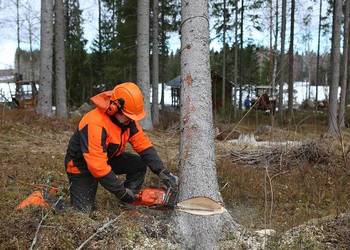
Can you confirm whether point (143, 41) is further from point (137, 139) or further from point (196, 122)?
point (196, 122)

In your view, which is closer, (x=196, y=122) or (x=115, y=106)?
(x=196, y=122)

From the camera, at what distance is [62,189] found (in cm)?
545

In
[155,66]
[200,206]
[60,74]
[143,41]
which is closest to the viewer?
[200,206]

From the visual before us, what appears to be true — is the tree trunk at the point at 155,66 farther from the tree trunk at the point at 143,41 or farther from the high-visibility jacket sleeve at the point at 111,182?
the high-visibility jacket sleeve at the point at 111,182

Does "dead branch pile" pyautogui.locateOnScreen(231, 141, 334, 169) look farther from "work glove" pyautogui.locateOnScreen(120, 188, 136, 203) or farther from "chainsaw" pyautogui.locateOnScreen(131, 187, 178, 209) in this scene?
"work glove" pyautogui.locateOnScreen(120, 188, 136, 203)

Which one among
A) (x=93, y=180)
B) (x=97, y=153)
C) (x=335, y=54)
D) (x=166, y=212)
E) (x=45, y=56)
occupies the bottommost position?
(x=166, y=212)

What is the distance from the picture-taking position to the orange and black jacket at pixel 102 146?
4121mm

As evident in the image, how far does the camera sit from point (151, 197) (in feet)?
14.7

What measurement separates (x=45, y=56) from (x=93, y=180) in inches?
352

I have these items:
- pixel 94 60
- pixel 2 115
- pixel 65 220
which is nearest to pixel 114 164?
pixel 65 220

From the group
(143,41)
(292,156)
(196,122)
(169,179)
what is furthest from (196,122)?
(143,41)

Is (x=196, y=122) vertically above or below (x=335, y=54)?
below

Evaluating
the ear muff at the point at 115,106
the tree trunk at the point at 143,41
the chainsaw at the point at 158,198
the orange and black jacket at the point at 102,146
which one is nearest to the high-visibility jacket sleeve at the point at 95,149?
the orange and black jacket at the point at 102,146

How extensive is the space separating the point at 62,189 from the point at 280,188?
3137 millimetres
